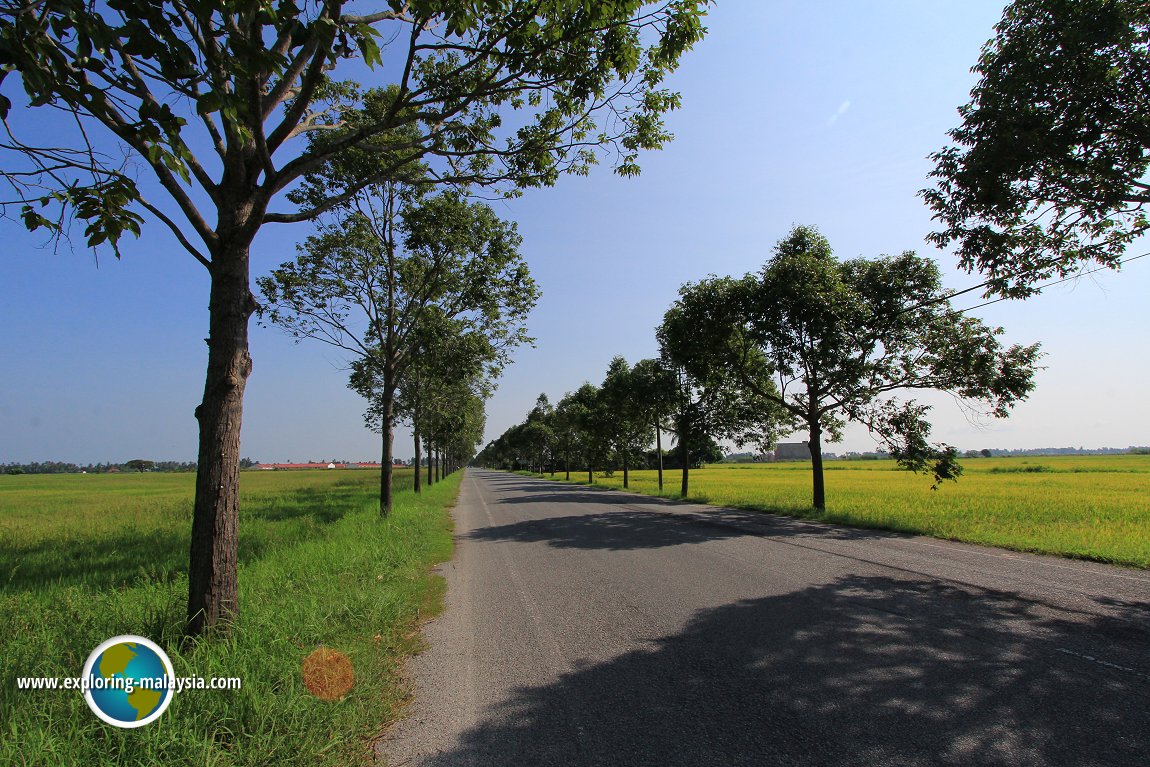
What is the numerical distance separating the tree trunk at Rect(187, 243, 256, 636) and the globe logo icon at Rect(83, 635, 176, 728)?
24.6 inches

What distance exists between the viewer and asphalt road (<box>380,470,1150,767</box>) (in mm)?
3295

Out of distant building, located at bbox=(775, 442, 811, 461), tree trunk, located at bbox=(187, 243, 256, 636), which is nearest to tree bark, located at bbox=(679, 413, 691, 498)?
tree trunk, located at bbox=(187, 243, 256, 636)

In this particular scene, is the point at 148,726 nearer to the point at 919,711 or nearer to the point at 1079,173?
the point at 919,711

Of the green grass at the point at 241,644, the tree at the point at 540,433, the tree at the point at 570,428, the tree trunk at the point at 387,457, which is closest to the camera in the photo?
the green grass at the point at 241,644

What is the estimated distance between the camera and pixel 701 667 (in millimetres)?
4551

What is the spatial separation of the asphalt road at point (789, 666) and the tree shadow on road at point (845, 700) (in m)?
0.02

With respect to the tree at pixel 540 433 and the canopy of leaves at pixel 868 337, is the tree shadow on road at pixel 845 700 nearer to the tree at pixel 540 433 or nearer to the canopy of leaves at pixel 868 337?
the canopy of leaves at pixel 868 337

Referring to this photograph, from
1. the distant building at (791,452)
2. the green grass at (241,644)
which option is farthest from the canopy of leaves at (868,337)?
the distant building at (791,452)

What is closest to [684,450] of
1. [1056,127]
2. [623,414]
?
[623,414]

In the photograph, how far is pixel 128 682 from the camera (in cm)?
355

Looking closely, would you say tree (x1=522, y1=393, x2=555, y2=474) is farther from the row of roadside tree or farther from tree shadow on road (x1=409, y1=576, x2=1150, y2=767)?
tree shadow on road (x1=409, y1=576, x2=1150, y2=767)

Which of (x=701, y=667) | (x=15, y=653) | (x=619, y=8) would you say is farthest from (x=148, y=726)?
(x=619, y=8)

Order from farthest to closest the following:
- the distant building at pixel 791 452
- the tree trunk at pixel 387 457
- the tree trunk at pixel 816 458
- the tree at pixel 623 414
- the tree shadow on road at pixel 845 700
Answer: the distant building at pixel 791 452 < the tree at pixel 623 414 < the tree trunk at pixel 816 458 < the tree trunk at pixel 387 457 < the tree shadow on road at pixel 845 700

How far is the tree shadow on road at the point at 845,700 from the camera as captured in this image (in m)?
3.21
